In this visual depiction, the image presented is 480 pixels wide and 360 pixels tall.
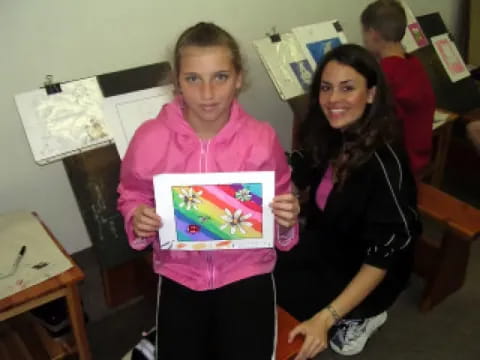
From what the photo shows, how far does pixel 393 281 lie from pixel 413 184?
0.37 meters

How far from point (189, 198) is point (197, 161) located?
0.60ft

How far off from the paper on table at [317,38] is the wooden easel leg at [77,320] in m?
1.54

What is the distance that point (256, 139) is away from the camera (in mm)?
1434

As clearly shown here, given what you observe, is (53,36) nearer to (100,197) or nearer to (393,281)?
(100,197)

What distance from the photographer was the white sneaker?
71.9 inches

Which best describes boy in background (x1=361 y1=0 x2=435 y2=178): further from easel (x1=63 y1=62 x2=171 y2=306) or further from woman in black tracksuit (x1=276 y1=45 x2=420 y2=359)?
easel (x1=63 y1=62 x2=171 y2=306)

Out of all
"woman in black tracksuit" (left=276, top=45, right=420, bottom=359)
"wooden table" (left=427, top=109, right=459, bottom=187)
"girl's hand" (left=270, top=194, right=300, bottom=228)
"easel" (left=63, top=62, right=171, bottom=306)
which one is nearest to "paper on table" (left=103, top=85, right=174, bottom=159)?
"easel" (left=63, top=62, right=171, bottom=306)

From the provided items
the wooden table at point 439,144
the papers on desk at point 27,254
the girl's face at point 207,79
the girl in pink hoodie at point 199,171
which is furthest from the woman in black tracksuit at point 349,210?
the wooden table at point 439,144

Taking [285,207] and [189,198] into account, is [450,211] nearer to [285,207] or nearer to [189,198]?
[285,207]

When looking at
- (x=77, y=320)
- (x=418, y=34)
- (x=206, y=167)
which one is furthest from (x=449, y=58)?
(x=77, y=320)

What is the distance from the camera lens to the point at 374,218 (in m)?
1.50

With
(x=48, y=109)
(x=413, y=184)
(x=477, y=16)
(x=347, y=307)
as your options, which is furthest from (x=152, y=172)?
(x=477, y=16)

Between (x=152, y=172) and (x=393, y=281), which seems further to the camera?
(x=393, y=281)

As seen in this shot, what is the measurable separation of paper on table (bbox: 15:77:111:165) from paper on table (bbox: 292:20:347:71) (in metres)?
1.06
